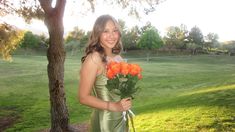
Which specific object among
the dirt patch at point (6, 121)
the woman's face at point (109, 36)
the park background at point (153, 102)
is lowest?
the dirt patch at point (6, 121)

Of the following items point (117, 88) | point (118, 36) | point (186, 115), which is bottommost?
point (186, 115)

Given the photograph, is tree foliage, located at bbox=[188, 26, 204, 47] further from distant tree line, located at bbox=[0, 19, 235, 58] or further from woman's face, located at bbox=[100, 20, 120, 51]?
woman's face, located at bbox=[100, 20, 120, 51]

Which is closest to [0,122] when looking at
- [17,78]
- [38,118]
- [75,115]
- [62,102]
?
[38,118]

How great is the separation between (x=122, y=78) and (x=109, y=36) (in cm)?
61

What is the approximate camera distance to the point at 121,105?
4.45 m

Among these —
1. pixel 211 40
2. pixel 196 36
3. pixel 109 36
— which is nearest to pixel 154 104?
pixel 109 36

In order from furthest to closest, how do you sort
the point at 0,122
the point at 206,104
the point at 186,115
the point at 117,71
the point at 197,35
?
the point at 197,35 < the point at 0,122 < the point at 206,104 < the point at 186,115 < the point at 117,71

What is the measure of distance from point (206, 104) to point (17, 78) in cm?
3486

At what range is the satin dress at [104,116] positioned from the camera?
455 cm

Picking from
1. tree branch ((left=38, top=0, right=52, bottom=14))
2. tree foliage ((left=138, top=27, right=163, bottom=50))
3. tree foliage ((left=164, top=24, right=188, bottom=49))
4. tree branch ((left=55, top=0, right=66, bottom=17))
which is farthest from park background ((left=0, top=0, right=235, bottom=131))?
tree foliage ((left=164, top=24, right=188, bottom=49))

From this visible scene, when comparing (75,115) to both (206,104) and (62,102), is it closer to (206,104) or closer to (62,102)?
(62,102)

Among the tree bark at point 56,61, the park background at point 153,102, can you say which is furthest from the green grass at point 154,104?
the tree bark at point 56,61

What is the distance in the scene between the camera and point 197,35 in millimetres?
126250

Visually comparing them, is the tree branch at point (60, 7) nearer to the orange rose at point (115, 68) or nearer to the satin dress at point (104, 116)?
the satin dress at point (104, 116)
